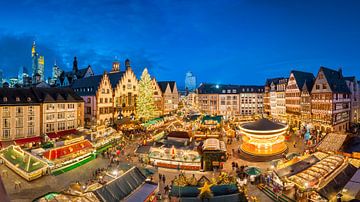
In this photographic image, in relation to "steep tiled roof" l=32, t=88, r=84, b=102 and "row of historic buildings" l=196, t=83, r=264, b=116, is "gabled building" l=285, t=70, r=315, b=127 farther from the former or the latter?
"steep tiled roof" l=32, t=88, r=84, b=102

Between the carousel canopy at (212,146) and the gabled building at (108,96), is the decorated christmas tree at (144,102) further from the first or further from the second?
the carousel canopy at (212,146)

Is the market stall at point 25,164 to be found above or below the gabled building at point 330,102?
below

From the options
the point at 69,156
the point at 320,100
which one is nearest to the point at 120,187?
the point at 69,156

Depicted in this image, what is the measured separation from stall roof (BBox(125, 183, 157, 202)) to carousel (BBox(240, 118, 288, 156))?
66.8ft

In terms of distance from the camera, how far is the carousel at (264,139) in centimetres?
3266

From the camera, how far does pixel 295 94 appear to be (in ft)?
197

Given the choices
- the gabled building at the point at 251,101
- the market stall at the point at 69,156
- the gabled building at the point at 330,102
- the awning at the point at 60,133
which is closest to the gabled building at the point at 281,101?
the gabled building at the point at 330,102

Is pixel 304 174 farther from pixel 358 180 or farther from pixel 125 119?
pixel 125 119

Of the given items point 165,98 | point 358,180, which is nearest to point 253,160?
point 358,180

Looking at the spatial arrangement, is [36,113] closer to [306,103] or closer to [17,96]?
[17,96]

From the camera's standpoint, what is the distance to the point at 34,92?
4125 cm

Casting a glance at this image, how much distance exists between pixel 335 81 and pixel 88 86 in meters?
55.3

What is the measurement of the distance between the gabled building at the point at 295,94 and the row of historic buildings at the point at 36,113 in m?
50.8

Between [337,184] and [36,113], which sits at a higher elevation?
[36,113]
